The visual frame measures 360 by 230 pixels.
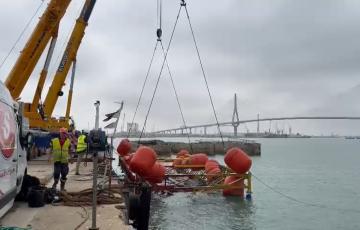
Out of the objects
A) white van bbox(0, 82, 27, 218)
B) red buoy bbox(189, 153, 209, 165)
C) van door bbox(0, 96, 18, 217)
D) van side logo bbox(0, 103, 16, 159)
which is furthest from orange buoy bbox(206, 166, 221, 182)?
van side logo bbox(0, 103, 16, 159)

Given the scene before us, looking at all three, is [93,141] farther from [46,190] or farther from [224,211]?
[224,211]

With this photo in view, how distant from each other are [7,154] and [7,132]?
17.0 inches

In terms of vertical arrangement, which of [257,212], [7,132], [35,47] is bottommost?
[257,212]

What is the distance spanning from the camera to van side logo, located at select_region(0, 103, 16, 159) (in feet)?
26.6

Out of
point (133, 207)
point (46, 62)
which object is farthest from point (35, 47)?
point (133, 207)

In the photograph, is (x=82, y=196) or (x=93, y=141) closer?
(x=93, y=141)

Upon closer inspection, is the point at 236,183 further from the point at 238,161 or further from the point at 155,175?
the point at 155,175

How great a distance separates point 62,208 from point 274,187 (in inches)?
880

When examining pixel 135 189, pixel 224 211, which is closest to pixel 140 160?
pixel 135 189

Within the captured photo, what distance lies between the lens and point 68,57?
2891 centimetres

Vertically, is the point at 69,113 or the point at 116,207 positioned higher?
the point at 69,113

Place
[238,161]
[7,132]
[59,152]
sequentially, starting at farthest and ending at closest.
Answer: [238,161]
[59,152]
[7,132]

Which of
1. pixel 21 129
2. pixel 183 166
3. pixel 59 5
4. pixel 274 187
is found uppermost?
pixel 59 5

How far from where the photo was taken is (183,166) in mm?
21797
